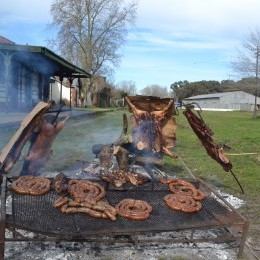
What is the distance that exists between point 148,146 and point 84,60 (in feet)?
137

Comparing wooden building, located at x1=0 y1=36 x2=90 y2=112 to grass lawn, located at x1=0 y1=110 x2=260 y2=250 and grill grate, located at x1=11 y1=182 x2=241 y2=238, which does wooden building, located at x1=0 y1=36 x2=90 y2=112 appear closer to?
grass lawn, located at x1=0 y1=110 x2=260 y2=250

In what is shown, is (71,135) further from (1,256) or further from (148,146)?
(1,256)

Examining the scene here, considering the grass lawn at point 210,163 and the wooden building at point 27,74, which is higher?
the wooden building at point 27,74

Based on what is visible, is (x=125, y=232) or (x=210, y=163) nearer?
(x=125, y=232)

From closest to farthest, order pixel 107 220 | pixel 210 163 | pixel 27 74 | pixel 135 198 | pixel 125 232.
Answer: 1. pixel 125 232
2. pixel 107 220
3. pixel 135 198
4. pixel 210 163
5. pixel 27 74

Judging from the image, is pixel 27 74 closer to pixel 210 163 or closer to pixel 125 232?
pixel 210 163

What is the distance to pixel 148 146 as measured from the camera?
5328mm

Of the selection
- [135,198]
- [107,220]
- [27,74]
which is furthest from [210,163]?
[27,74]

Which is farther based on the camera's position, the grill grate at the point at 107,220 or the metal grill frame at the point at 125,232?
the grill grate at the point at 107,220

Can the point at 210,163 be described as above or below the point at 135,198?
below

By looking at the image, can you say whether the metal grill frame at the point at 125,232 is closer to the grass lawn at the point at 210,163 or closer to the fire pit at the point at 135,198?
the fire pit at the point at 135,198

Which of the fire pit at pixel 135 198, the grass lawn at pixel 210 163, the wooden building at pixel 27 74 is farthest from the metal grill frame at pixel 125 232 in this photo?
the wooden building at pixel 27 74

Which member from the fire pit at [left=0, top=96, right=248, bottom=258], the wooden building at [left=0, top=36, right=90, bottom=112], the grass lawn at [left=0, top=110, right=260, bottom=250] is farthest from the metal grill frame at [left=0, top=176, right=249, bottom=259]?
the wooden building at [left=0, top=36, right=90, bottom=112]

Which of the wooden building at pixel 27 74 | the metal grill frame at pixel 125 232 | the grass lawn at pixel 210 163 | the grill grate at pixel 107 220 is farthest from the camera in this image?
the wooden building at pixel 27 74
